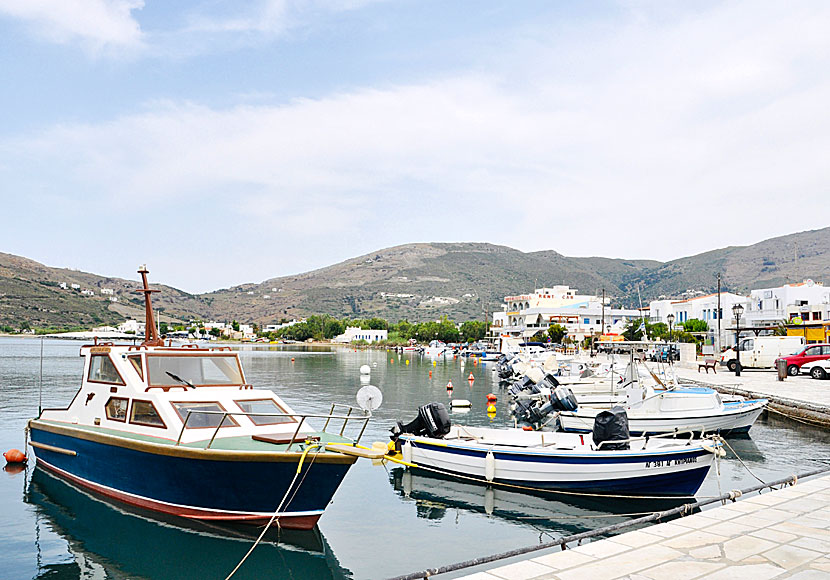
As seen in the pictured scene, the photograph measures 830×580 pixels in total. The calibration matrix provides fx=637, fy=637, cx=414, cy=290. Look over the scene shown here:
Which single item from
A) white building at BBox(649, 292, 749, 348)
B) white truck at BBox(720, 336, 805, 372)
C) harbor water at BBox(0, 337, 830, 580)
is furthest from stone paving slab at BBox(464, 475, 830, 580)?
white building at BBox(649, 292, 749, 348)

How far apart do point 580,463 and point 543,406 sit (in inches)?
567

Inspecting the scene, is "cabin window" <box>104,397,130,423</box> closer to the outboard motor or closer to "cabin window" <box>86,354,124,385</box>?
"cabin window" <box>86,354,124,385</box>

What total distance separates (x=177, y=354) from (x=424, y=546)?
6600 millimetres

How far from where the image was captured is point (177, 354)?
13.8 meters

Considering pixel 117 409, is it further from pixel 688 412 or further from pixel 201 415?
pixel 688 412

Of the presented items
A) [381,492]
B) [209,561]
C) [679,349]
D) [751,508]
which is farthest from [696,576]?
[679,349]

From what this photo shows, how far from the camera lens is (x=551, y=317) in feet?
425

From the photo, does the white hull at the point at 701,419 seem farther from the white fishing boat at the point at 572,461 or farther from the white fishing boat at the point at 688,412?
the white fishing boat at the point at 572,461

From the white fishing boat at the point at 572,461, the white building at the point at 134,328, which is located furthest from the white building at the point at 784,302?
the white building at the point at 134,328

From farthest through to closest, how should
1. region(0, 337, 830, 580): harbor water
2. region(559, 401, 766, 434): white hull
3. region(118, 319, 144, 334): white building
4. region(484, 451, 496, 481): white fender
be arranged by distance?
1. region(559, 401, 766, 434): white hull
2. region(118, 319, 144, 334): white building
3. region(484, 451, 496, 481): white fender
4. region(0, 337, 830, 580): harbor water

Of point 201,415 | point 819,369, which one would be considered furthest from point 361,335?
point 201,415

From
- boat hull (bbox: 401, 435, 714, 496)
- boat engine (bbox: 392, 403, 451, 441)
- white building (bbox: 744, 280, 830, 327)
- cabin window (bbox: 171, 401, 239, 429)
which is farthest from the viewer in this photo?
white building (bbox: 744, 280, 830, 327)

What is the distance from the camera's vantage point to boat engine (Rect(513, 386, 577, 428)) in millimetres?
24859

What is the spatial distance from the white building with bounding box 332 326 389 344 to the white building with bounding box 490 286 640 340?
3346cm
